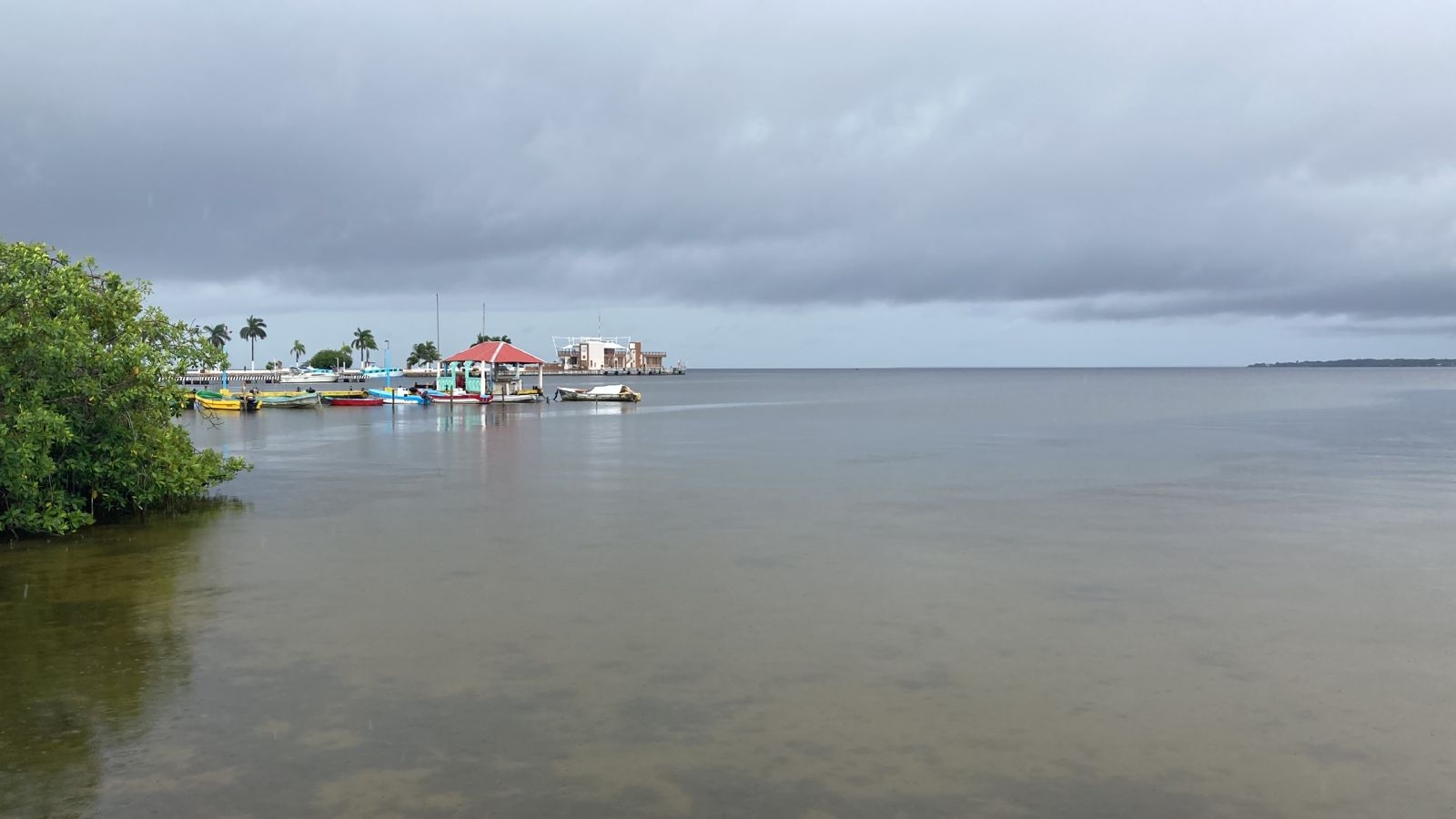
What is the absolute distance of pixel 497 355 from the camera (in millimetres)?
77625

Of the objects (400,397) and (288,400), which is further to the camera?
(400,397)

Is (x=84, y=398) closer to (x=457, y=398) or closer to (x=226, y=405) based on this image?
(x=226, y=405)

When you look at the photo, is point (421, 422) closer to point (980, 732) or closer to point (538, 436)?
point (538, 436)

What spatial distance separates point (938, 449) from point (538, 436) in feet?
61.0

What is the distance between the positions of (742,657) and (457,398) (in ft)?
231

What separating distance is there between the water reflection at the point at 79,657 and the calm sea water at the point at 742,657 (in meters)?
0.05

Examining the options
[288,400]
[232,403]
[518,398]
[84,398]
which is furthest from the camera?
[518,398]

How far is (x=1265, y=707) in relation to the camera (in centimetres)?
974

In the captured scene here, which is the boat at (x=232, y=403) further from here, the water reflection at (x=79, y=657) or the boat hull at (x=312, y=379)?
the boat hull at (x=312, y=379)

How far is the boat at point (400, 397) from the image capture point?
7706 centimetres

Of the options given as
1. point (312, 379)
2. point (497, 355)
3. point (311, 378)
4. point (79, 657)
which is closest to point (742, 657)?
point (79, 657)

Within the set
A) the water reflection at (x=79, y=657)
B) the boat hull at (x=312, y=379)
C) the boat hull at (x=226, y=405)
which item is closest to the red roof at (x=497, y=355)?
the boat hull at (x=226, y=405)

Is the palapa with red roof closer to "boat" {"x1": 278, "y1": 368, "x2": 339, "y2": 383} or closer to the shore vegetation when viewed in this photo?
the shore vegetation

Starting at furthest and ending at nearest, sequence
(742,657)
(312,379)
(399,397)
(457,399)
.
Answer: (312,379) → (457,399) → (399,397) → (742,657)
